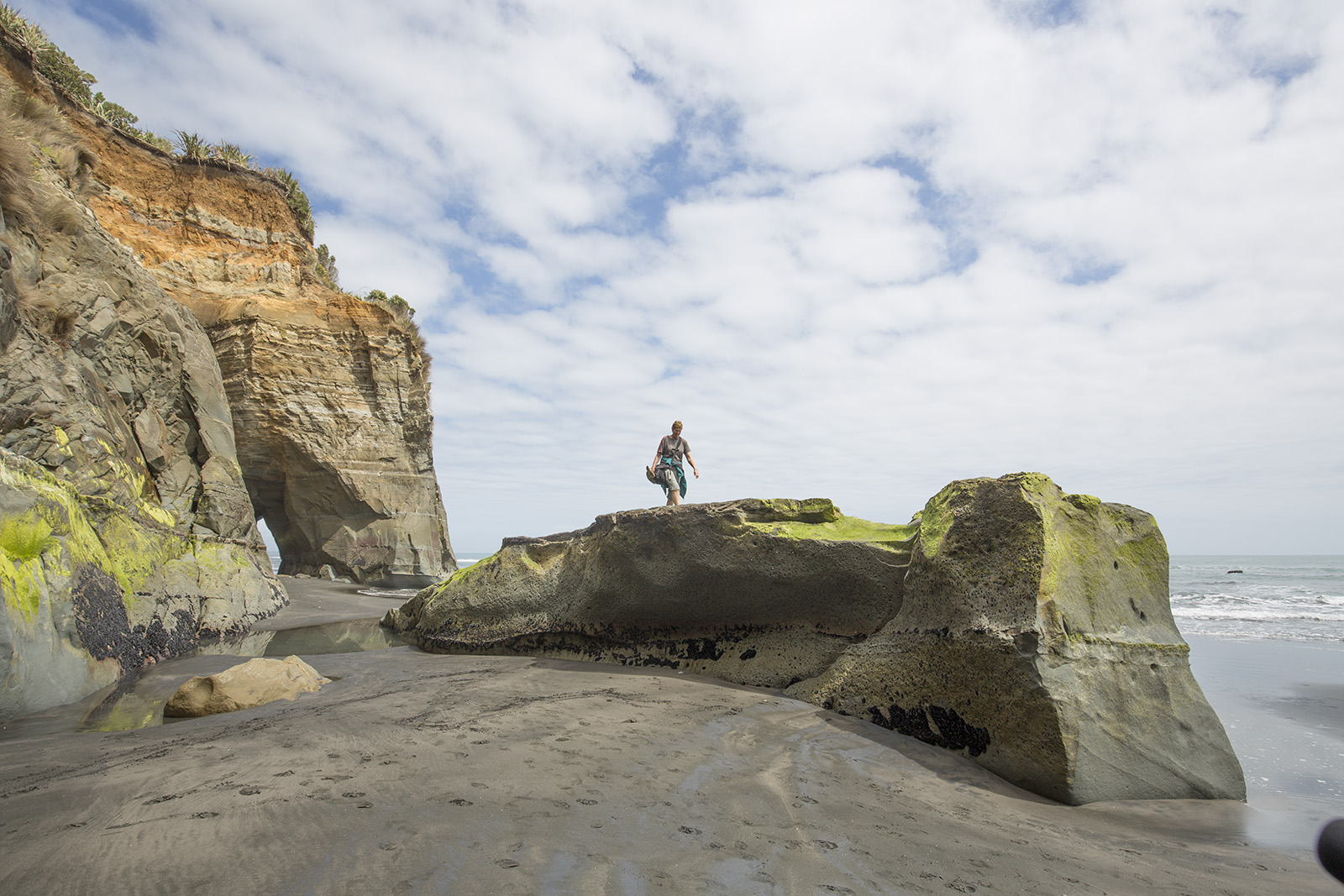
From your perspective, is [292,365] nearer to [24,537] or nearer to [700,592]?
[24,537]

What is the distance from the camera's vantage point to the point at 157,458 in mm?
9852

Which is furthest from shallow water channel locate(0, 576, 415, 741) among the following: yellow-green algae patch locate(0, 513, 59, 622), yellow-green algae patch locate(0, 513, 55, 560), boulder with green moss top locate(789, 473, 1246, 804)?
boulder with green moss top locate(789, 473, 1246, 804)

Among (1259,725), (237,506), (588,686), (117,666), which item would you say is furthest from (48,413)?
(1259,725)

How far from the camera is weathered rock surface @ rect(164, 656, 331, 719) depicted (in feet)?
12.8

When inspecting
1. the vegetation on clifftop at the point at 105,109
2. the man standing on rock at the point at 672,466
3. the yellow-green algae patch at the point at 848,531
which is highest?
the vegetation on clifftop at the point at 105,109

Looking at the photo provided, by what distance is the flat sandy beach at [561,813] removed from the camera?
73.7 inches

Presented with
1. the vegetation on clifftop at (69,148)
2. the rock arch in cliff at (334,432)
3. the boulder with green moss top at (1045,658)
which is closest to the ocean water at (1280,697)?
the boulder with green moss top at (1045,658)

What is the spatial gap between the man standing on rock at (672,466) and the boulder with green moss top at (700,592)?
6.91 ft

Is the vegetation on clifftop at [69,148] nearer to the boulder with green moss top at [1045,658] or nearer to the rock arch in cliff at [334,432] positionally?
the rock arch in cliff at [334,432]

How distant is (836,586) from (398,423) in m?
15.4

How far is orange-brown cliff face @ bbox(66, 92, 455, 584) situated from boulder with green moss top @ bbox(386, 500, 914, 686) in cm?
1131

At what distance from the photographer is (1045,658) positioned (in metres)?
3.53

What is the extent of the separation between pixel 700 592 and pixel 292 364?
1462 centimetres

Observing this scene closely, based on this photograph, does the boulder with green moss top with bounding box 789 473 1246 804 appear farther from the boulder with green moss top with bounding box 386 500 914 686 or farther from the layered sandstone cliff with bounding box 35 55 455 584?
the layered sandstone cliff with bounding box 35 55 455 584
